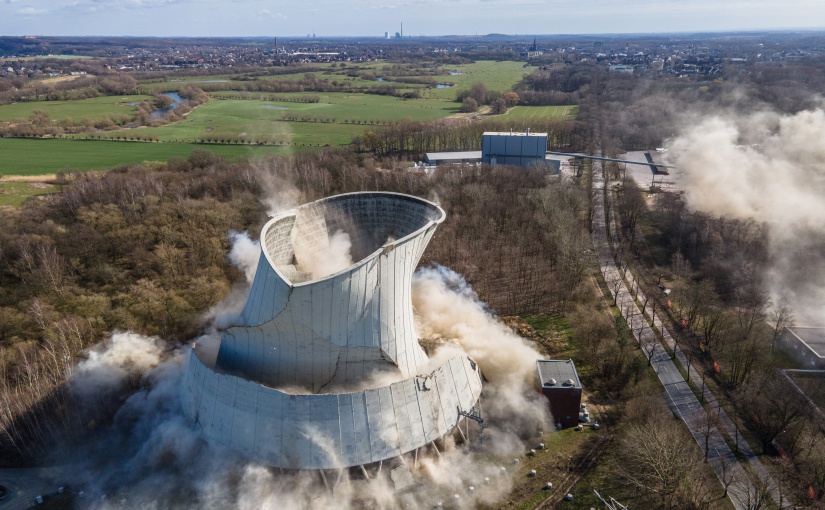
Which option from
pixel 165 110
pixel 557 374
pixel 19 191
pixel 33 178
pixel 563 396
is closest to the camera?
pixel 563 396

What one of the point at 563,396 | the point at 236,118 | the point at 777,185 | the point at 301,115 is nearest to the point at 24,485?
the point at 563,396

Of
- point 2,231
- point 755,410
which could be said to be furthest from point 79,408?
point 755,410

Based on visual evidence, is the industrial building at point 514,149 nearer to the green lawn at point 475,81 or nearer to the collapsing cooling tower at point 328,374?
the collapsing cooling tower at point 328,374

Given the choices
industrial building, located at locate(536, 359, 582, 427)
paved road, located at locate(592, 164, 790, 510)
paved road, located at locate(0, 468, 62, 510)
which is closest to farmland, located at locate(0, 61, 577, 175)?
paved road, located at locate(592, 164, 790, 510)

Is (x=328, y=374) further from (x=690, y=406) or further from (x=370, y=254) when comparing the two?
(x=690, y=406)

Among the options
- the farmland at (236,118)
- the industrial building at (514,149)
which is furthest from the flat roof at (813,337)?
the farmland at (236,118)

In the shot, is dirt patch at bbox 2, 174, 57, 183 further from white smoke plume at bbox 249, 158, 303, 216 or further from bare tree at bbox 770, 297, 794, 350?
bare tree at bbox 770, 297, 794, 350
